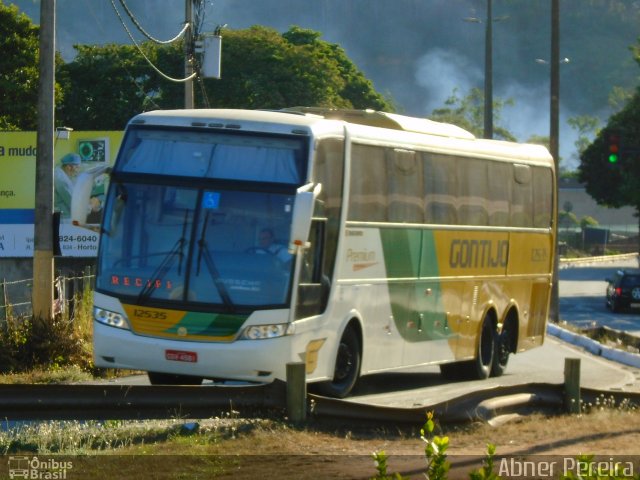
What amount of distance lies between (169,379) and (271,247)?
7.45ft

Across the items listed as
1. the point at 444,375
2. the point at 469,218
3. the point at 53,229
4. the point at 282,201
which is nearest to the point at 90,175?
the point at 282,201

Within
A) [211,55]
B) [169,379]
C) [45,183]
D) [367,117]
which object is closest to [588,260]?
[211,55]

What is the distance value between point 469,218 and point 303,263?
518cm

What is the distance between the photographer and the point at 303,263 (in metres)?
14.1

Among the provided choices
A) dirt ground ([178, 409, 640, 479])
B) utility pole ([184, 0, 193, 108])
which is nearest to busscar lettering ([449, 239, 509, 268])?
dirt ground ([178, 409, 640, 479])

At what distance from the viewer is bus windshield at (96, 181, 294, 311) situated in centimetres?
1383

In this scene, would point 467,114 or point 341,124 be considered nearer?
point 341,124

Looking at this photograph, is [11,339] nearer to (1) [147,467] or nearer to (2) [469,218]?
(2) [469,218]

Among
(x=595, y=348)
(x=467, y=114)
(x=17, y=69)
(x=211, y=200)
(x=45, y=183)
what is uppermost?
(x=467, y=114)

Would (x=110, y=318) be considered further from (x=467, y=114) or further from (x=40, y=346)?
(x=467, y=114)

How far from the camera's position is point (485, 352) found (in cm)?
2002

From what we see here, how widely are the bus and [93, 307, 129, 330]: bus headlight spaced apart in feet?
0.04

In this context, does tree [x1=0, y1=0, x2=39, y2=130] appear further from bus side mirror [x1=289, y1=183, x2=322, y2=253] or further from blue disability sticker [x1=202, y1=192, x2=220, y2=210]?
bus side mirror [x1=289, y1=183, x2=322, y2=253]

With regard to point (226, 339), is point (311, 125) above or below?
above
